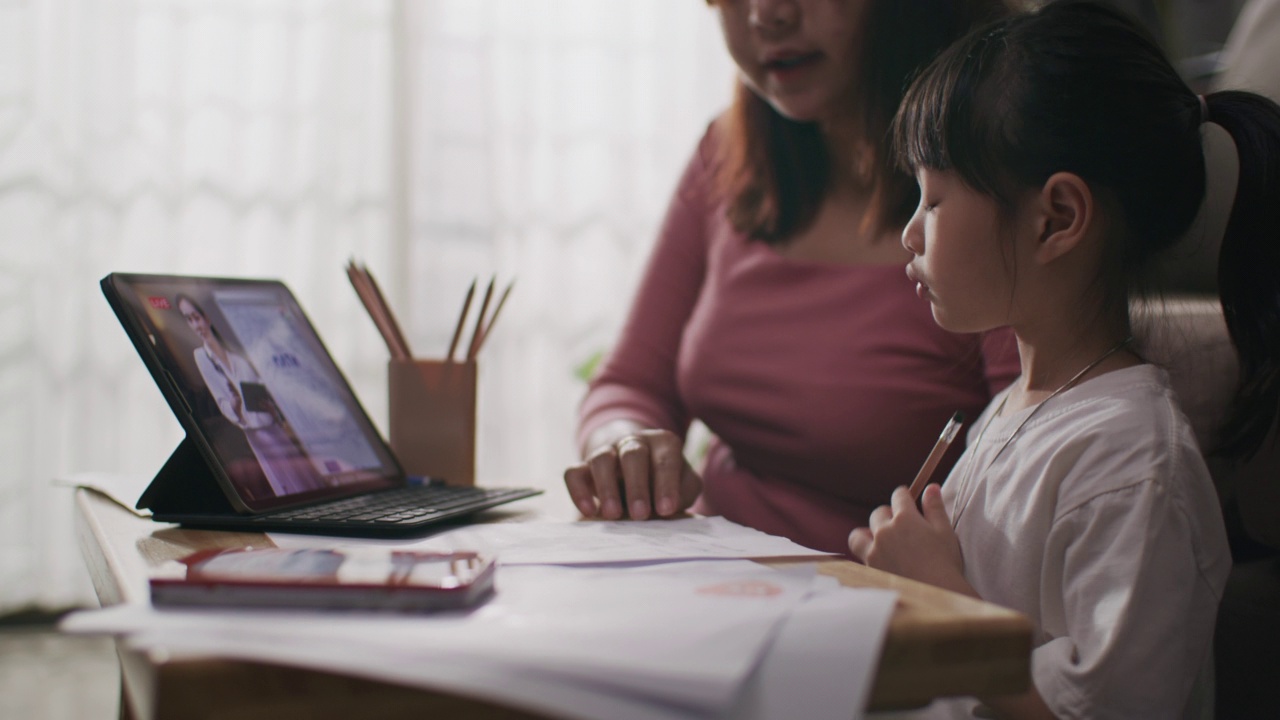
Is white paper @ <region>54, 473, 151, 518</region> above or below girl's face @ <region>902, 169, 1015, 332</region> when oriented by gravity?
below

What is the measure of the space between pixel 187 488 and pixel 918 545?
0.50m

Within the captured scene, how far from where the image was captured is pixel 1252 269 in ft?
2.48

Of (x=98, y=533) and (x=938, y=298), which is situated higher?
(x=938, y=298)

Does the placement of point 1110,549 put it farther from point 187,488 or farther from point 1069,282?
point 187,488

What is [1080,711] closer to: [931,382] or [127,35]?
[931,382]

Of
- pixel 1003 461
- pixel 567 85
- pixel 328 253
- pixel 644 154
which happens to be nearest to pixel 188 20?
pixel 328 253

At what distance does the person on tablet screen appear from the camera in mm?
745

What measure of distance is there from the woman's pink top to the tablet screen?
31 cm

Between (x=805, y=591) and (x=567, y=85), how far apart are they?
2269 mm

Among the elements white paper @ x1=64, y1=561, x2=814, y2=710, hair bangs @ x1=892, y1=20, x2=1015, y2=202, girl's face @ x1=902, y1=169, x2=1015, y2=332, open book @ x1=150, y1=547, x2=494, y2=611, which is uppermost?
hair bangs @ x1=892, y1=20, x2=1015, y2=202

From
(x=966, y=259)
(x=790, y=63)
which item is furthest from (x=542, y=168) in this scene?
(x=966, y=259)

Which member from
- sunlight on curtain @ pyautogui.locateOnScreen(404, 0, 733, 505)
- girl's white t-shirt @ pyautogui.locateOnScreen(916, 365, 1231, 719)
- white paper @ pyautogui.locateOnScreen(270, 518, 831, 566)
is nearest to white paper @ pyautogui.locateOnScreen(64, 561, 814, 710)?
white paper @ pyautogui.locateOnScreen(270, 518, 831, 566)

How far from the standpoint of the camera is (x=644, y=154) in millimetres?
2631

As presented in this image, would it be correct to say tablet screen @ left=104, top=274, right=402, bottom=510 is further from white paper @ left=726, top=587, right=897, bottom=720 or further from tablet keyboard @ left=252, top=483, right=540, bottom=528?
white paper @ left=726, top=587, right=897, bottom=720
